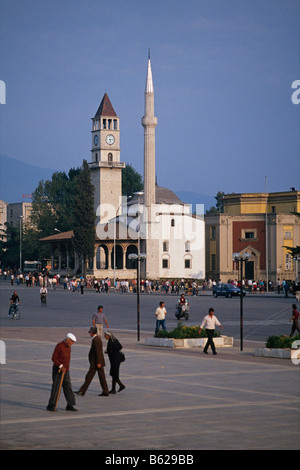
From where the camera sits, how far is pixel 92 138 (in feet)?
354

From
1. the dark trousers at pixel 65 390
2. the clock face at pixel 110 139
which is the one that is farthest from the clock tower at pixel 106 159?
the dark trousers at pixel 65 390

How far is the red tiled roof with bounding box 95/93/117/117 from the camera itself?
353ft

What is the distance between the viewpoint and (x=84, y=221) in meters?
91.4

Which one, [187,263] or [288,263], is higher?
[187,263]

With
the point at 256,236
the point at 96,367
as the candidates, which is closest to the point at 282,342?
the point at 96,367

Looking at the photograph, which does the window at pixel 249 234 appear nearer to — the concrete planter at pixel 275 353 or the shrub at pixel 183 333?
the shrub at pixel 183 333

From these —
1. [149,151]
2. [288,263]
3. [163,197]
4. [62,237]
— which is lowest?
[288,263]

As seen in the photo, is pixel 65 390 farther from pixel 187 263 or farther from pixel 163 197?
pixel 163 197

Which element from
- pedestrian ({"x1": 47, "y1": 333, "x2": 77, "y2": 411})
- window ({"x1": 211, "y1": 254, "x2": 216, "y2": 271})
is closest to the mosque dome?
window ({"x1": 211, "y1": 254, "x2": 216, "y2": 271})

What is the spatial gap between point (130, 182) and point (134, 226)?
3447cm

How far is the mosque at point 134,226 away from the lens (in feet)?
293

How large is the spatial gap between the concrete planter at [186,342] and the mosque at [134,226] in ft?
186

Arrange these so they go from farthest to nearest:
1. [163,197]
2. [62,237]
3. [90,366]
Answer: [163,197], [62,237], [90,366]
